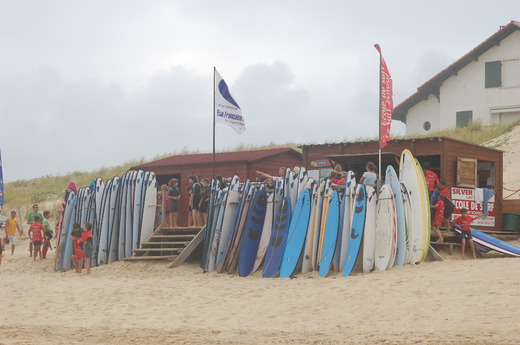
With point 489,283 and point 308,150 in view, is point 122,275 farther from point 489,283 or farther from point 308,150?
point 489,283

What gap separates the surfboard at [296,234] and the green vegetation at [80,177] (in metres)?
14.9

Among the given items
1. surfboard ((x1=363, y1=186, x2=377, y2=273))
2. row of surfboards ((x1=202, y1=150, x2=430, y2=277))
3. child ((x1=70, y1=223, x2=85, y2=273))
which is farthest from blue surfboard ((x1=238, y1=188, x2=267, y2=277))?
child ((x1=70, y1=223, x2=85, y2=273))

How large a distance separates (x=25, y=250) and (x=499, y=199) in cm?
1392

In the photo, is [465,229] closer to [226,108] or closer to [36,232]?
[226,108]

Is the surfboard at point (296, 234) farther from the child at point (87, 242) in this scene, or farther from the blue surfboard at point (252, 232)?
the child at point (87, 242)

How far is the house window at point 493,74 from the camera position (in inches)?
1224

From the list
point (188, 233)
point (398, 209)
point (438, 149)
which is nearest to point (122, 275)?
point (188, 233)

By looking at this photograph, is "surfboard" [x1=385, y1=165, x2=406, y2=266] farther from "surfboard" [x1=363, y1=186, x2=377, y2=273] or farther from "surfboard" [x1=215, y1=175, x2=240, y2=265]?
"surfboard" [x1=215, y1=175, x2=240, y2=265]

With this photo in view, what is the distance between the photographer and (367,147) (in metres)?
17.5

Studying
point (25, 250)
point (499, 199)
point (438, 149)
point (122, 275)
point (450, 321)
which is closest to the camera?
point (450, 321)

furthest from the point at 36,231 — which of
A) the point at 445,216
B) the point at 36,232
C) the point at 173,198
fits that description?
the point at 445,216

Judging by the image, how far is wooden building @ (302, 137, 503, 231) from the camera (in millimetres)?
16422

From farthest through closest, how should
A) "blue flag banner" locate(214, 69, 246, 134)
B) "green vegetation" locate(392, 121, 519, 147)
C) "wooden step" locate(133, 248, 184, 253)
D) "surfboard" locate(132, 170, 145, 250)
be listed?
"green vegetation" locate(392, 121, 519, 147)
"blue flag banner" locate(214, 69, 246, 134)
"surfboard" locate(132, 170, 145, 250)
"wooden step" locate(133, 248, 184, 253)

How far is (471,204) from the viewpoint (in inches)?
668
